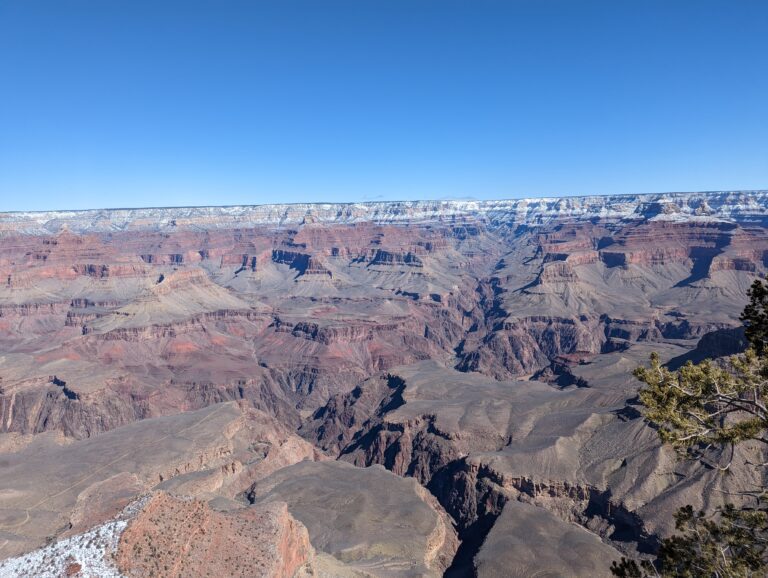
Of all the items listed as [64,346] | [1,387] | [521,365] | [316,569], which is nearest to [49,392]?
[1,387]

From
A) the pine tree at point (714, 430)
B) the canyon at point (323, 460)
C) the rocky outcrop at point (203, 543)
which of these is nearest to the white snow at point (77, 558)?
the canyon at point (323, 460)

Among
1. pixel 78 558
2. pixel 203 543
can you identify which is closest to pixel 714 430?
pixel 203 543

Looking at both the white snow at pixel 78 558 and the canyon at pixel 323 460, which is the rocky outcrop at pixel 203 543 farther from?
the white snow at pixel 78 558

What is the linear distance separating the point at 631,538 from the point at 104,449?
8126 centimetres

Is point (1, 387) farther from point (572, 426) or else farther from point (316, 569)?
point (572, 426)

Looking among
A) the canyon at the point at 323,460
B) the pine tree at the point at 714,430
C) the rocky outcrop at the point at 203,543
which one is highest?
the pine tree at the point at 714,430

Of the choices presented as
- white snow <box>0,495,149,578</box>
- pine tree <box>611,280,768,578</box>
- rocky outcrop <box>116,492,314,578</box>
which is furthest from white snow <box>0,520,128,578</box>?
pine tree <box>611,280,768,578</box>

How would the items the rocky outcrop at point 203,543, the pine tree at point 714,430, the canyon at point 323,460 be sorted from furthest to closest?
the canyon at point 323,460 → the rocky outcrop at point 203,543 → the pine tree at point 714,430

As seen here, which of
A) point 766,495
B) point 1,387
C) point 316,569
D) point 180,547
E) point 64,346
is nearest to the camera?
point 766,495

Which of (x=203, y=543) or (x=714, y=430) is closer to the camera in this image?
(x=714, y=430)

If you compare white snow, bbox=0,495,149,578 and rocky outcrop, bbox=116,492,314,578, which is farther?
rocky outcrop, bbox=116,492,314,578

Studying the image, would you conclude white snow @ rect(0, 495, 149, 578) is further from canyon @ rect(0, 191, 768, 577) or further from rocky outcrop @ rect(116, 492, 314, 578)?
rocky outcrop @ rect(116, 492, 314, 578)

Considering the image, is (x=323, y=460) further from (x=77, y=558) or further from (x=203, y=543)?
(x=77, y=558)

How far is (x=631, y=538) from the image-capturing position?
6419 centimetres
